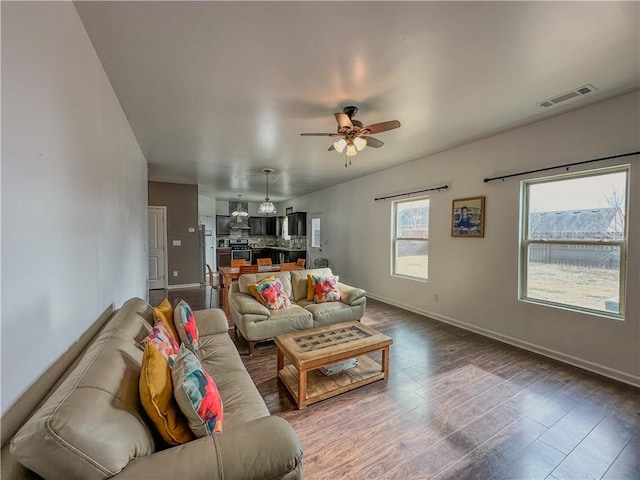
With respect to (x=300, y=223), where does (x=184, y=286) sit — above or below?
below

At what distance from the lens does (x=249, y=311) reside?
9.80ft

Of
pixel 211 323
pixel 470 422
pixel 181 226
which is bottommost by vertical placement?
pixel 470 422

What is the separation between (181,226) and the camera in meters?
6.46

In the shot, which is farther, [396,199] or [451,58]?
[396,199]

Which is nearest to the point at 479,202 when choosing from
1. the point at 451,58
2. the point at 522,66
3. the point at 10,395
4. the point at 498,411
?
the point at 522,66

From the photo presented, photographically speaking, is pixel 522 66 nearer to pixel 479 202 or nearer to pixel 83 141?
pixel 479 202

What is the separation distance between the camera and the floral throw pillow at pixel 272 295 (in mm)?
3252

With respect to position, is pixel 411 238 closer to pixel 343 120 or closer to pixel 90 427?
pixel 343 120

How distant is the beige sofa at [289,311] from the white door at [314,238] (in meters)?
3.57

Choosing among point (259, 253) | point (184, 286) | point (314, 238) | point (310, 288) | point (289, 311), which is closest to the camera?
point (289, 311)

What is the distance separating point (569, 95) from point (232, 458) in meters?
3.60

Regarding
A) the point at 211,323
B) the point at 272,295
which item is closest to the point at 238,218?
the point at 272,295

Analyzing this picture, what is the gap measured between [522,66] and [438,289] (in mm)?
3022

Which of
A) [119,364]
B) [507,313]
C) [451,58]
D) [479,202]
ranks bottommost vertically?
[507,313]
